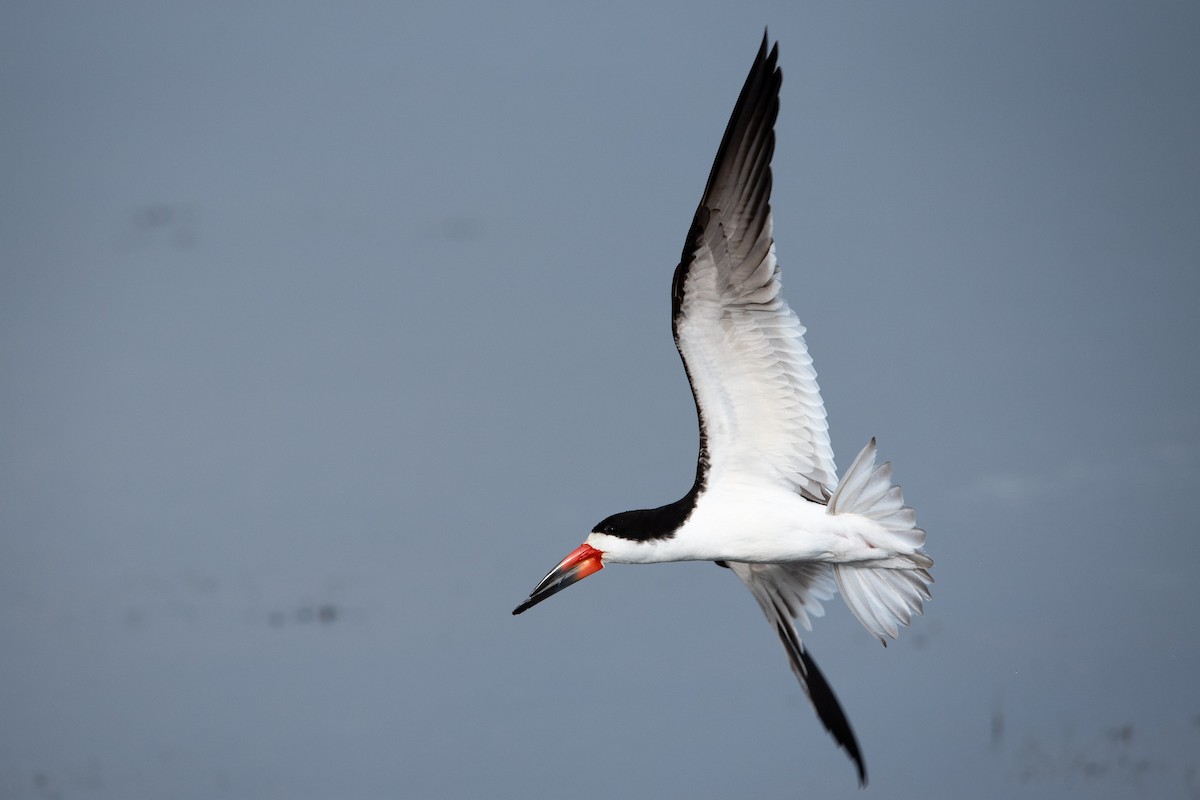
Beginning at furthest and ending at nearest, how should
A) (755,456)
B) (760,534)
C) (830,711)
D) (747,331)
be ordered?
(830,711), (755,456), (760,534), (747,331)

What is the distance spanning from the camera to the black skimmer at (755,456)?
721 centimetres

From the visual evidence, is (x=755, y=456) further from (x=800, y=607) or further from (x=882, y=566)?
(x=800, y=607)

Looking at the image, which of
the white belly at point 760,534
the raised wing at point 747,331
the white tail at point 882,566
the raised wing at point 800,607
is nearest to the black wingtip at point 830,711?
the raised wing at point 800,607

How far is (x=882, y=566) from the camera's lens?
25.8 feet

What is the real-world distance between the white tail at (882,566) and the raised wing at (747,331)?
30cm

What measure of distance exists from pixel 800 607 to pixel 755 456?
1186mm

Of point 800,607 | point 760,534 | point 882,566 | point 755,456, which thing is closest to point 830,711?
point 800,607

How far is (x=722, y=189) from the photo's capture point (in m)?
7.19

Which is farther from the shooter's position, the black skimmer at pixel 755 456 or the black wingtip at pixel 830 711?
the black wingtip at pixel 830 711

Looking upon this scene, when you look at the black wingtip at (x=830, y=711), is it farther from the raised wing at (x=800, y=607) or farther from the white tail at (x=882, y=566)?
the white tail at (x=882, y=566)

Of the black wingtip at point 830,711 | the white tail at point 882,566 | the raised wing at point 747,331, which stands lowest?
the black wingtip at point 830,711

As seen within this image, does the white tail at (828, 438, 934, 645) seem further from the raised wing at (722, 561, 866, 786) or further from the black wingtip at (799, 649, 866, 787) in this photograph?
the black wingtip at (799, 649, 866, 787)

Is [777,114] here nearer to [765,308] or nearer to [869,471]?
[765,308]

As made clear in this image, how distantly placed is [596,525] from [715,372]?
106 centimetres
